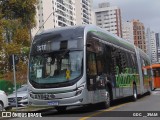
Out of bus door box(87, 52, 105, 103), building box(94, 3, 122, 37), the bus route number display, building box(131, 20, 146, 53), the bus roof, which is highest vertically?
building box(94, 3, 122, 37)

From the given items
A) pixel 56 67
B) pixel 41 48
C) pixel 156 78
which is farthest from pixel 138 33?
pixel 56 67

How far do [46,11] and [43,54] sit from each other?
134023 millimetres

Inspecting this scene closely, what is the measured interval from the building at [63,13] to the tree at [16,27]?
92136 millimetres

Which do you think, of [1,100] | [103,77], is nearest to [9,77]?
[1,100]

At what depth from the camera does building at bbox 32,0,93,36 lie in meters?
148

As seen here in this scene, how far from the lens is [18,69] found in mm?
44031

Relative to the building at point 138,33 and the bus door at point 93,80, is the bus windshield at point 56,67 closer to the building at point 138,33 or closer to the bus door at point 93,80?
the bus door at point 93,80

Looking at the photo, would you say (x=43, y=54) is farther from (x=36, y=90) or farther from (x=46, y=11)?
(x=46, y=11)

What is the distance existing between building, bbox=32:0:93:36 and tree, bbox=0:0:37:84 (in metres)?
92.1

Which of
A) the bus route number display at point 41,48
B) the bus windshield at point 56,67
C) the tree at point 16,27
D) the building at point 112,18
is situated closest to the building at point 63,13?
the building at point 112,18

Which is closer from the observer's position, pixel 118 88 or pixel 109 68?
pixel 109 68

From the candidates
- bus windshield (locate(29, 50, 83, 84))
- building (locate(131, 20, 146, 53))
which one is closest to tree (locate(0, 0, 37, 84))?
bus windshield (locate(29, 50, 83, 84))

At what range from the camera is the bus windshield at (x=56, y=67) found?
52.7 feet

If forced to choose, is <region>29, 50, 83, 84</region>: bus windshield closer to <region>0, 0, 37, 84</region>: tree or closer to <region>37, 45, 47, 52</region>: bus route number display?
<region>37, 45, 47, 52</region>: bus route number display
